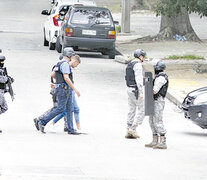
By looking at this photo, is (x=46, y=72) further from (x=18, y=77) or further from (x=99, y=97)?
(x=99, y=97)

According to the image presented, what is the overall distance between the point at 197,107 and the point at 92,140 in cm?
246

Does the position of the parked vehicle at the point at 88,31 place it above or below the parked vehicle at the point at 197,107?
below

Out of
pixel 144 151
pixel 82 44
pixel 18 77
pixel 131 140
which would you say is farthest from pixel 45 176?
pixel 82 44

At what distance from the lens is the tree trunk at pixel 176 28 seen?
34.8 metres

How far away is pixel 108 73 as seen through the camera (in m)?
25.4

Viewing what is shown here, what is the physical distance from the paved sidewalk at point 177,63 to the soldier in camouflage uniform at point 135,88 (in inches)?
197

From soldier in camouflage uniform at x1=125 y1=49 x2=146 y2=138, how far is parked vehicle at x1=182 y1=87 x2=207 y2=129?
4.93 feet

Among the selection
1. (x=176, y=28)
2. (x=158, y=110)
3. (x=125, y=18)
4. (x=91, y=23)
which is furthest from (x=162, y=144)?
(x=125, y=18)

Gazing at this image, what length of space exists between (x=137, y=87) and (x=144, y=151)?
150 centimetres

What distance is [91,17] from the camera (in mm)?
29438

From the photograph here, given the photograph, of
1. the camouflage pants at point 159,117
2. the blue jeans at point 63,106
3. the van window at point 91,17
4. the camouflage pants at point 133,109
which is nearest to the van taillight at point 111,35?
the van window at point 91,17

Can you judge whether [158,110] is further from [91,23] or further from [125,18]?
[125,18]

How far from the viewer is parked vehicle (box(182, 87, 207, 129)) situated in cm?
1602

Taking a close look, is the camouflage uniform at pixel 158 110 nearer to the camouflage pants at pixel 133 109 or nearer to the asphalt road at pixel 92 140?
the asphalt road at pixel 92 140
